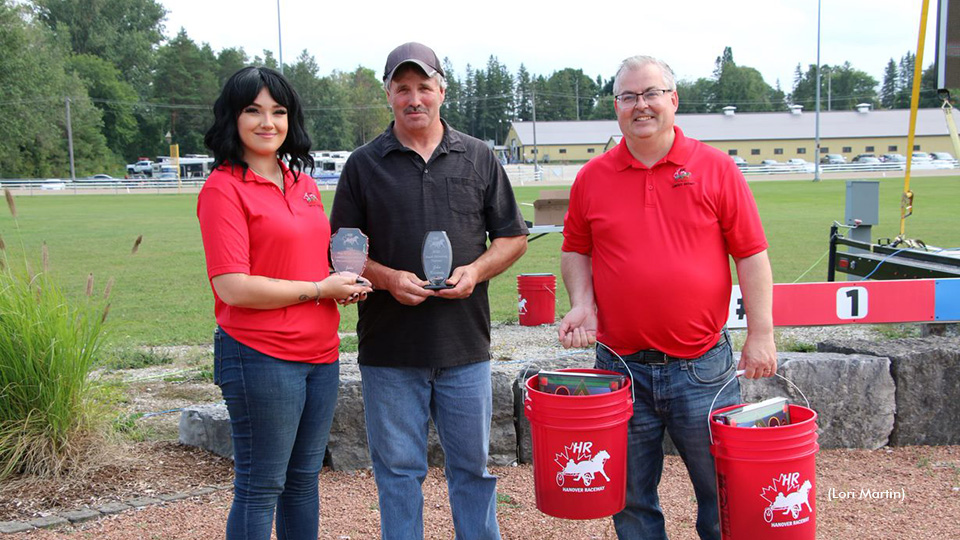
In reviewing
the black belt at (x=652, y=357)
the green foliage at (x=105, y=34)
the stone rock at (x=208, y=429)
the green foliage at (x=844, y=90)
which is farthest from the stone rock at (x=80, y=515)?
the green foliage at (x=844, y=90)

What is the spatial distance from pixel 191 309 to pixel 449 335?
25.4 ft

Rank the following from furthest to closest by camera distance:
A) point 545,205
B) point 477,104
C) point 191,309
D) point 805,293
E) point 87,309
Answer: point 477,104 < point 191,309 < point 545,205 < point 805,293 < point 87,309

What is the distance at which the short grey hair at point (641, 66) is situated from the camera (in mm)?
2846

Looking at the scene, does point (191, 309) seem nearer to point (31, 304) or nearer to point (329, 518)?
point (31, 304)

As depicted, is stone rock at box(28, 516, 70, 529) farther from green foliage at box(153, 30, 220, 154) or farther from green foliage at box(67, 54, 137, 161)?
green foliage at box(153, 30, 220, 154)

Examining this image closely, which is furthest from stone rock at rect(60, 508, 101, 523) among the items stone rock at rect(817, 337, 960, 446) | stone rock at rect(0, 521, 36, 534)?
stone rock at rect(817, 337, 960, 446)

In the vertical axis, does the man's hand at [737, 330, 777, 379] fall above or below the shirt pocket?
below

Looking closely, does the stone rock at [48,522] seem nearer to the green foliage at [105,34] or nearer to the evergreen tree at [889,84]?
the green foliage at [105,34]

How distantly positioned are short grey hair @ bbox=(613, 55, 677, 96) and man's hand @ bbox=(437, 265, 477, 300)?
2.78ft

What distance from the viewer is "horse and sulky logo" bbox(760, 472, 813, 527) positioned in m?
2.62

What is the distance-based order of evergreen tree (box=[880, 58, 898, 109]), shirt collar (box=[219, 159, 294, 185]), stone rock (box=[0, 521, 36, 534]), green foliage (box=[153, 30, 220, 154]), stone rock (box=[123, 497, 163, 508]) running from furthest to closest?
1. evergreen tree (box=[880, 58, 898, 109])
2. green foliage (box=[153, 30, 220, 154])
3. stone rock (box=[123, 497, 163, 508])
4. stone rock (box=[0, 521, 36, 534])
5. shirt collar (box=[219, 159, 294, 185])

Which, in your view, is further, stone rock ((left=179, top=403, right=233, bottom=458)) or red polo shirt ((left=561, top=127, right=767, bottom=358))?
stone rock ((left=179, top=403, right=233, bottom=458))

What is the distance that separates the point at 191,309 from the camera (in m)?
10.0

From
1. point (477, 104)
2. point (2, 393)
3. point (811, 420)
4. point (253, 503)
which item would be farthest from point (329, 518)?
point (477, 104)
